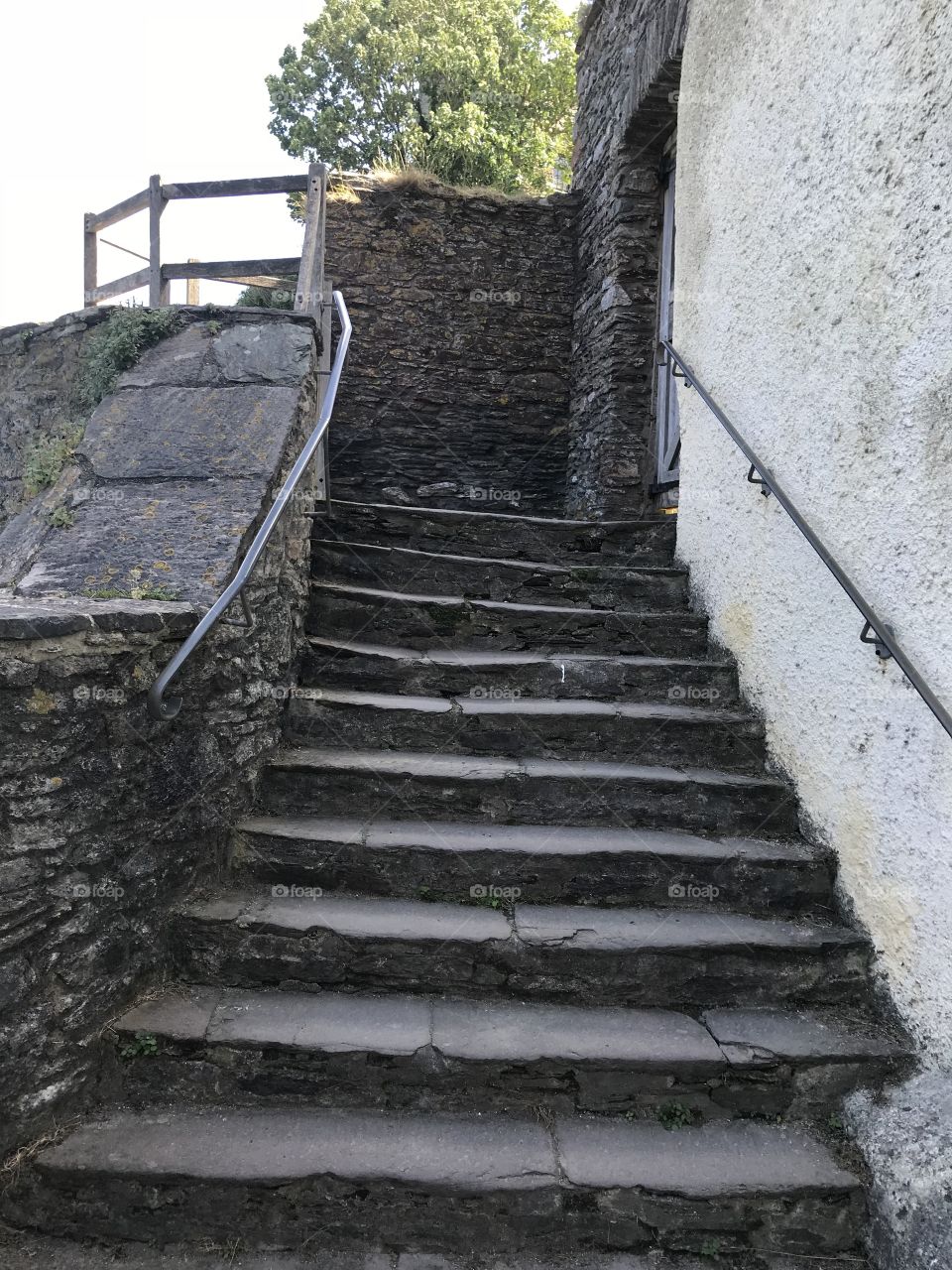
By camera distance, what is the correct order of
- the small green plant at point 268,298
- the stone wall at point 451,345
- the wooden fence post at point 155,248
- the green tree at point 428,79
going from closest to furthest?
the wooden fence post at point 155,248
the small green plant at point 268,298
the stone wall at point 451,345
the green tree at point 428,79

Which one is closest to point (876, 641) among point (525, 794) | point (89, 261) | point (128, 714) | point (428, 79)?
point (525, 794)

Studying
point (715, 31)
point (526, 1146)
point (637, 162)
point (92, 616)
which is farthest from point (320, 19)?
point (526, 1146)

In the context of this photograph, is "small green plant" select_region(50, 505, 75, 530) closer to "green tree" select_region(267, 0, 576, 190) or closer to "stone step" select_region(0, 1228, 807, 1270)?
"stone step" select_region(0, 1228, 807, 1270)

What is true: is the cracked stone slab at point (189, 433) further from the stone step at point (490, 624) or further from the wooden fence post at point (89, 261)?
the wooden fence post at point (89, 261)

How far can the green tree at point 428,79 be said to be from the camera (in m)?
14.0

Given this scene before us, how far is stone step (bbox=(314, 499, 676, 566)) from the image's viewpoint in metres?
4.05

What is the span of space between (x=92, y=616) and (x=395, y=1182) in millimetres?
1491

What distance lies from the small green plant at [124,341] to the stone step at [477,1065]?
7.70 ft

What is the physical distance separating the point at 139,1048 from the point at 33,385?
289 centimetres

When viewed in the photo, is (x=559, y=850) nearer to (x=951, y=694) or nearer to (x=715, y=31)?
(x=951, y=694)

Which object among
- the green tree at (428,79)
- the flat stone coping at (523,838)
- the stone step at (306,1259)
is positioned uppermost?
the green tree at (428,79)

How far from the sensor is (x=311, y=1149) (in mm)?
1879

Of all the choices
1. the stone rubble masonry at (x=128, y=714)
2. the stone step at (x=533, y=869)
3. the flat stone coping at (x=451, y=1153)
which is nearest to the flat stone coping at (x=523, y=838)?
the stone step at (x=533, y=869)

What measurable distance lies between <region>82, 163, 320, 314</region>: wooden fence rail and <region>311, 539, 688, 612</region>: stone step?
1442 millimetres
